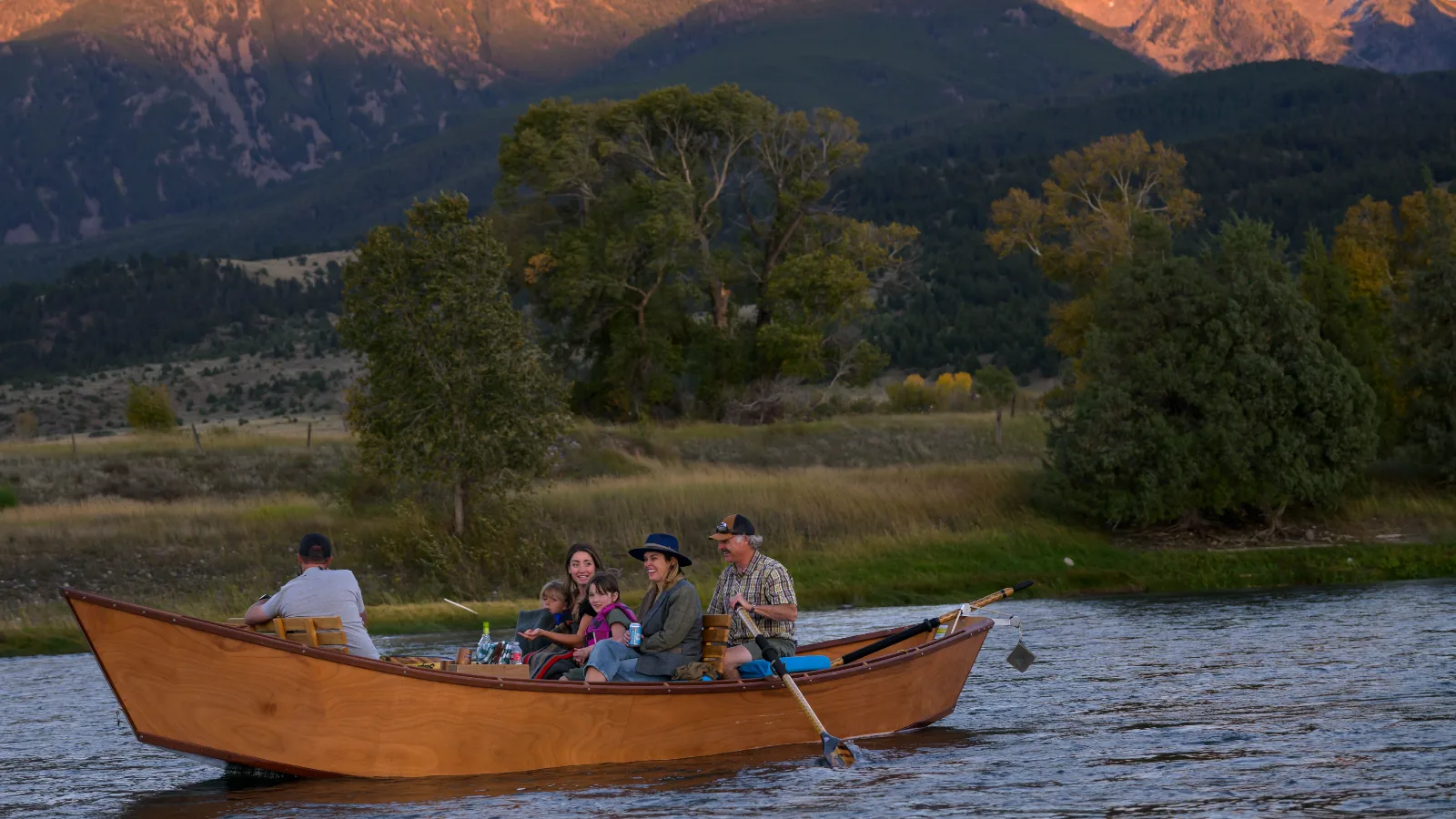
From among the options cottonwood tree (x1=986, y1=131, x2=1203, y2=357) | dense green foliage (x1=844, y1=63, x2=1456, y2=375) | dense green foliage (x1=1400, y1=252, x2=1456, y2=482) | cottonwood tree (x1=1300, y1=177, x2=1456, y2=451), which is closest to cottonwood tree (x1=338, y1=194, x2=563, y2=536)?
cottonwood tree (x1=1300, y1=177, x2=1456, y2=451)

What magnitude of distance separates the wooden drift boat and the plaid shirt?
685mm

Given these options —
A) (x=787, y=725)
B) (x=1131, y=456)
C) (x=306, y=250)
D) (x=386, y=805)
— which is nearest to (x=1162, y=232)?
(x=1131, y=456)

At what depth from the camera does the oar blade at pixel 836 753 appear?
652 inches

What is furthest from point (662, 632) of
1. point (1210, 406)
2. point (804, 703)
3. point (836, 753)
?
point (1210, 406)

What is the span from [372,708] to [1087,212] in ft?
157

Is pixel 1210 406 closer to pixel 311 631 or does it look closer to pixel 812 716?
pixel 812 716

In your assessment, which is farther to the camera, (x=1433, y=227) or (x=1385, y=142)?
(x=1385, y=142)

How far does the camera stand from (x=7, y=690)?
24031mm

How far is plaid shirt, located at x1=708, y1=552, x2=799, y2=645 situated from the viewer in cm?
1722

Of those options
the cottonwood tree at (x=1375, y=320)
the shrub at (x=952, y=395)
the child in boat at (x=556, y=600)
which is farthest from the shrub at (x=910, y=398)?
the child in boat at (x=556, y=600)

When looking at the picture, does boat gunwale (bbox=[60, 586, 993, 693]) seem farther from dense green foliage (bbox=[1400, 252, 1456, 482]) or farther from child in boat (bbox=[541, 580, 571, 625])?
dense green foliage (bbox=[1400, 252, 1456, 482])

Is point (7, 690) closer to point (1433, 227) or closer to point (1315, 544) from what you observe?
point (1315, 544)

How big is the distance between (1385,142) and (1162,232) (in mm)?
105135

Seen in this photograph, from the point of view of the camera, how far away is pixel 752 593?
17297mm
